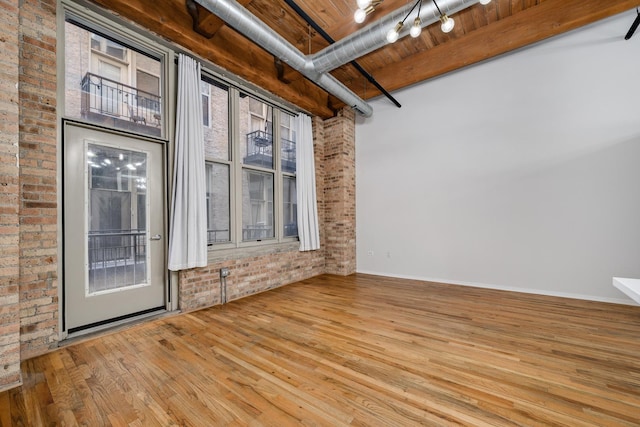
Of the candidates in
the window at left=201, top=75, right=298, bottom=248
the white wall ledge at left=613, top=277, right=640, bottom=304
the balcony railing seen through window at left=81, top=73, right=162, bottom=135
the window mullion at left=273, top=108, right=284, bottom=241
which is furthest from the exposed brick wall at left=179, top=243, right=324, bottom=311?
the white wall ledge at left=613, top=277, right=640, bottom=304

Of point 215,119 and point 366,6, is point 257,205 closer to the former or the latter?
point 215,119

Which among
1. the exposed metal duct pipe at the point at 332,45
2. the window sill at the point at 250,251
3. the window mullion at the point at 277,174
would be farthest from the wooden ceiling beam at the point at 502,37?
the window sill at the point at 250,251

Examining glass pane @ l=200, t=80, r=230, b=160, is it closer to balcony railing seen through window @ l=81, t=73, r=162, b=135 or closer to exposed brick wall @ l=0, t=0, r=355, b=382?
balcony railing seen through window @ l=81, t=73, r=162, b=135

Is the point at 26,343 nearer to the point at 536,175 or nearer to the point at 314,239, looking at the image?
the point at 314,239

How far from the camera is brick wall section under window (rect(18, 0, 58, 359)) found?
2.23 meters

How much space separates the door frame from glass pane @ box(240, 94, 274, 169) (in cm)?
129

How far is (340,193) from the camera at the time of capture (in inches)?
220

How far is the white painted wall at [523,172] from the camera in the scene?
3.52 meters

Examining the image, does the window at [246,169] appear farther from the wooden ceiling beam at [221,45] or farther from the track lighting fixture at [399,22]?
the track lighting fixture at [399,22]

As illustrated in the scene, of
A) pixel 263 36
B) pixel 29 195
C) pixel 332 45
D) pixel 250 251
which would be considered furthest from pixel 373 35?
pixel 29 195

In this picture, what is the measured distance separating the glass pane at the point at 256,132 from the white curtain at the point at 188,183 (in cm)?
90

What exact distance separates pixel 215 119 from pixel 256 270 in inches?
96.7

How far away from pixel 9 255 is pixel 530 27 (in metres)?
6.29

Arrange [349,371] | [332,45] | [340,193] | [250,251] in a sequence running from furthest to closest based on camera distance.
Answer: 1. [340,193]
2. [250,251]
3. [332,45]
4. [349,371]
